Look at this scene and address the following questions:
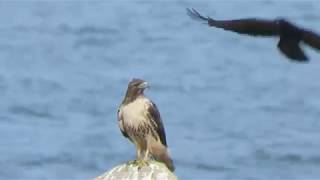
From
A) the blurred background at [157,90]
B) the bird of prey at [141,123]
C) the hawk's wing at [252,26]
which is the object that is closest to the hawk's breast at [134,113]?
the bird of prey at [141,123]

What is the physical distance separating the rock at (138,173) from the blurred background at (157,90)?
9.27m

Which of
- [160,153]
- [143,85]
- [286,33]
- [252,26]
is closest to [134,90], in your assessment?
[143,85]

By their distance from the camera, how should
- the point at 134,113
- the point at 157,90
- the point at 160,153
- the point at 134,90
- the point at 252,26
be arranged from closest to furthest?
the point at 252,26 < the point at 134,113 < the point at 134,90 < the point at 160,153 < the point at 157,90

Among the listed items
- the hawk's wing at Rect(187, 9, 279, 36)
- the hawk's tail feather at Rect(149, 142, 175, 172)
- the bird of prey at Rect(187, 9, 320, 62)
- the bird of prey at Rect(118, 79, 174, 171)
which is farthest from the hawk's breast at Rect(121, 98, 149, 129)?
the bird of prey at Rect(187, 9, 320, 62)

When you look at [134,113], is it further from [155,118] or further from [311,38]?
[311,38]

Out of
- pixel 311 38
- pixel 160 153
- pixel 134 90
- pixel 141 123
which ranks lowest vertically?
pixel 160 153

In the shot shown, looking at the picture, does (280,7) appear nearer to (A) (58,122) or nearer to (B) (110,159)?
(A) (58,122)

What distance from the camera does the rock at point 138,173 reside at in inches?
312

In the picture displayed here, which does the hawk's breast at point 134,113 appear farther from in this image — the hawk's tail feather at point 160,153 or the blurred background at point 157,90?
the blurred background at point 157,90

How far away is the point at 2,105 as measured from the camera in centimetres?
2336

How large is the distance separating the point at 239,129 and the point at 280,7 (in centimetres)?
1028

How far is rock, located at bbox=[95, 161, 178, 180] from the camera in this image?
26.0ft

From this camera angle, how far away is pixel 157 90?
24.1 m

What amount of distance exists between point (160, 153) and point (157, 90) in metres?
14.0
